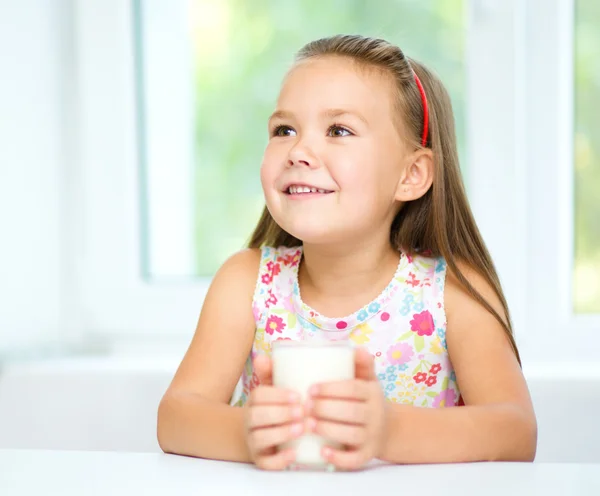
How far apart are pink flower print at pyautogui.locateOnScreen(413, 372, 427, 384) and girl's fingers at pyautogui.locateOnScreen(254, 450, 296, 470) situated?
0.51 meters

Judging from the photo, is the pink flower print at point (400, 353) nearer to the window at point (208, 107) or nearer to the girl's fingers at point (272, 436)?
the girl's fingers at point (272, 436)

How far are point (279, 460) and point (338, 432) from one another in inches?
2.6

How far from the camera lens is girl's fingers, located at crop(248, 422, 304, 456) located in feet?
2.82

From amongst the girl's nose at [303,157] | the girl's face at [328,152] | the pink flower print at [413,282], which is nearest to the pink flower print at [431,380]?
the pink flower print at [413,282]

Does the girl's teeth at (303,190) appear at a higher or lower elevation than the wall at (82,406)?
higher

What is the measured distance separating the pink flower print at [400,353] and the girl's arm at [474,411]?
65mm

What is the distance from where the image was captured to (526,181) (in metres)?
1.95

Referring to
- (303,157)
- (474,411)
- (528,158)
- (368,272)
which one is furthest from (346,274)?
(528,158)

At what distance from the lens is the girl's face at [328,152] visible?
1.20 m

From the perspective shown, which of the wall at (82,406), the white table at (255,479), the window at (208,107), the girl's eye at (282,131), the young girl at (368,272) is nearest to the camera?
the white table at (255,479)

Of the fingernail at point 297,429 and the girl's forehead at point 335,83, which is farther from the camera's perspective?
the girl's forehead at point 335,83

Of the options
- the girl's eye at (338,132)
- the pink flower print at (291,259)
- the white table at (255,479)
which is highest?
the girl's eye at (338,132)

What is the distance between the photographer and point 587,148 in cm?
199

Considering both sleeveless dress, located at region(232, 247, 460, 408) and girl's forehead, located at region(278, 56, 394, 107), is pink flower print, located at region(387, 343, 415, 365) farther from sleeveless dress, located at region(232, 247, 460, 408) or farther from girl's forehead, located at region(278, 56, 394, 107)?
girl's forehead, located at region(278, 56, 394, 107)
